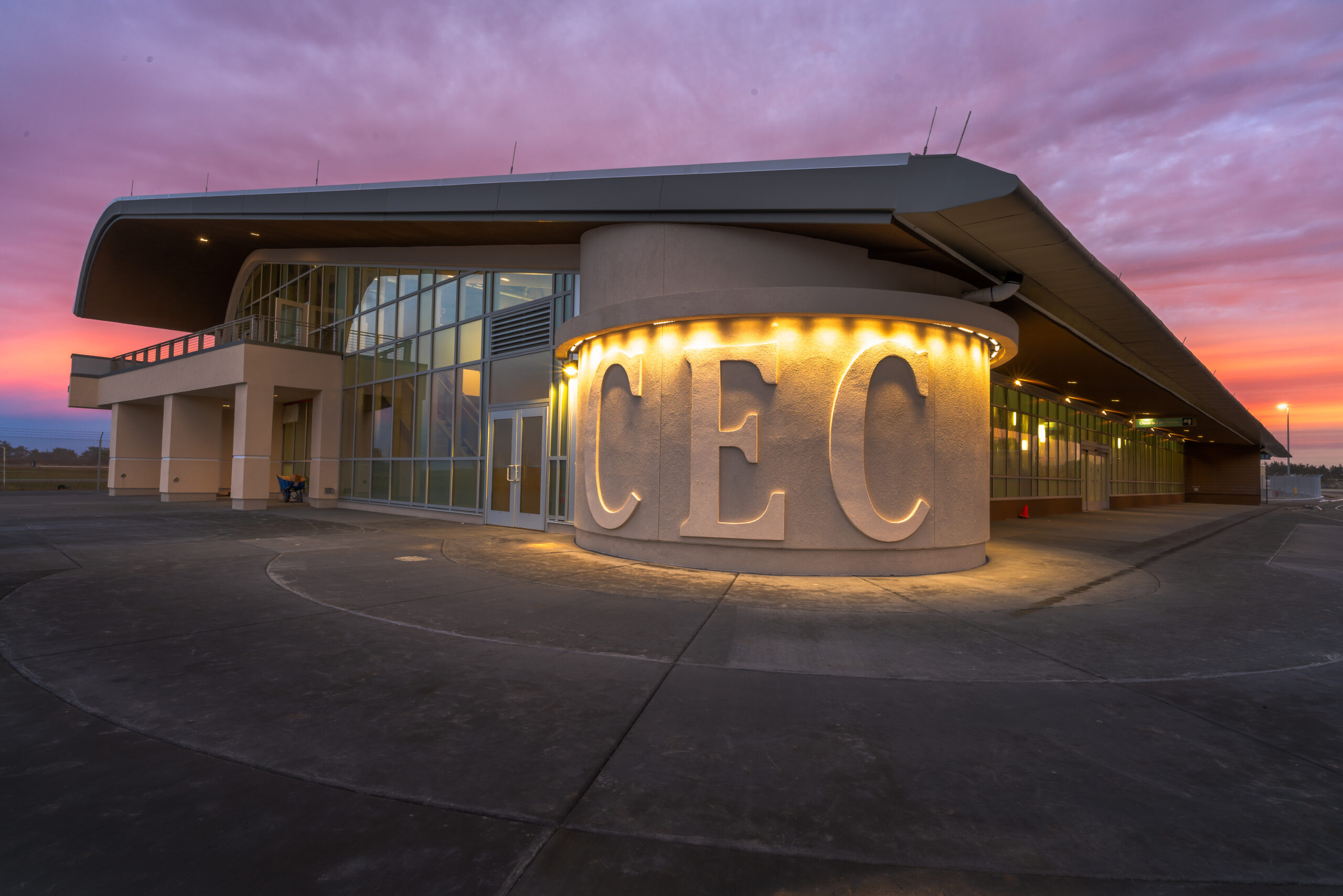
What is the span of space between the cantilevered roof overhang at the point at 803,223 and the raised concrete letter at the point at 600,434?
2.98m

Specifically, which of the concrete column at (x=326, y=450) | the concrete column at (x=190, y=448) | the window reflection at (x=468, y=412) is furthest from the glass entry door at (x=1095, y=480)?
the concrete column at (x=190, y=448)

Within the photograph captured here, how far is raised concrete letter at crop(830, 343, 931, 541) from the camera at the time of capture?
9.50m

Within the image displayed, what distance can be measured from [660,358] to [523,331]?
7.50 metres

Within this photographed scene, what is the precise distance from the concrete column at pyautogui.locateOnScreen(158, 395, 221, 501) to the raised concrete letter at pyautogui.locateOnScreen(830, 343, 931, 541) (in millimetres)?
25253

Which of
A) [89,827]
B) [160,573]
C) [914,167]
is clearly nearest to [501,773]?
[89,827]

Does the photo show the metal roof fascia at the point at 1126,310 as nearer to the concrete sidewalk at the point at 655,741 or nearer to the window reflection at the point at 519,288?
the concrete sidewalk at the point at 655,741

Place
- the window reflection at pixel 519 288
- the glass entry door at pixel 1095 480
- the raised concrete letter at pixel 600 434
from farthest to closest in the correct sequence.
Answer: the glass entry door at pixel 1095 480 < the window reflection at pixel 519 288 < the raised concrete letter at pixel 600 434

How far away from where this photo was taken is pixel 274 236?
69.1 feet

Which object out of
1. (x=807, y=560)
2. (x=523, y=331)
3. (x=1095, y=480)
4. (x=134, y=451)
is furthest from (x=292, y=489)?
(x=1095, y=480)

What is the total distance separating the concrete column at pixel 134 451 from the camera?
2688 cm

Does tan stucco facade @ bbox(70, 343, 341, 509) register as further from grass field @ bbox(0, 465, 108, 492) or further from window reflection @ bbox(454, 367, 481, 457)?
window reflection @ bbox(454, 367, 481, 457)

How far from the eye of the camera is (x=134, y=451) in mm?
27266

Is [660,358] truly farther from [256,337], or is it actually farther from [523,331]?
[256,337]

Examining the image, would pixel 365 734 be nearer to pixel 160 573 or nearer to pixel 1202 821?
pixel 1202 821
